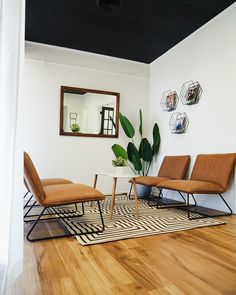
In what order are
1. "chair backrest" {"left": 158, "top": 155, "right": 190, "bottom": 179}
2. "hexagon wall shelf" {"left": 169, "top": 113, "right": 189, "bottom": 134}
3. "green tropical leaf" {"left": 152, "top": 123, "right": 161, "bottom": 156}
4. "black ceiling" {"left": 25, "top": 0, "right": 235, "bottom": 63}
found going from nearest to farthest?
"black ceiling" {"left": 25, "top": 0, "right": 235, "bottom": 63}
"chair backrest" {"left": 158, "top": 155, "right": 190, "bottom": 179}
"hexagon wall shelf" {"left": 169, "top": 113, "right": 189, "bottom": 134}
"green tropical leaf" {"left": 152, "top": 123, "right": 161, "bottom": 156}

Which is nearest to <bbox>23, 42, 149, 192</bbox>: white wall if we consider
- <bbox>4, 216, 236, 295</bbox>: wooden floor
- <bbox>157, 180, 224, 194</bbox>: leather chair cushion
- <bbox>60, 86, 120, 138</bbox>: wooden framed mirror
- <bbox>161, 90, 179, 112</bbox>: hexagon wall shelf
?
<bbox>60, 86, 120, 138</bbox>: wooden framed mirror

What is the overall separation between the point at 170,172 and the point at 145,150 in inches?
30.2

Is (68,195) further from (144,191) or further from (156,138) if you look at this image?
(156,138)

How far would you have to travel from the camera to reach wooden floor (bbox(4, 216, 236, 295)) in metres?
1.21

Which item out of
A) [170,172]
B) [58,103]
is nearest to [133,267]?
[170,172]

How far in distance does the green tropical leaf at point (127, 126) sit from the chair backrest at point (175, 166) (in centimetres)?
76

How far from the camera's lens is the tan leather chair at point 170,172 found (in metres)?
3.36

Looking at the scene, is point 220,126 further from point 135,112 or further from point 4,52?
point 4,52

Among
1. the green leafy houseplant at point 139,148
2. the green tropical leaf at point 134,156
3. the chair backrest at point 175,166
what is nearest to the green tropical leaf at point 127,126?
the green leafy houseplant at point 139,148

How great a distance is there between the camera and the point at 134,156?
4.22 meters

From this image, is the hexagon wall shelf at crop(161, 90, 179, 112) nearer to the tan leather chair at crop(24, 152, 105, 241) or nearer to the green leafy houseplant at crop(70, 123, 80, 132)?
the green leafy houseplant at crop(70, 123, 80, 132)

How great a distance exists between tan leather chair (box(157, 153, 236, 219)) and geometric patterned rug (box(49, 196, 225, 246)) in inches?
9.8

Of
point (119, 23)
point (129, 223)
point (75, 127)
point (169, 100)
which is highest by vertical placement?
point (119, 23)

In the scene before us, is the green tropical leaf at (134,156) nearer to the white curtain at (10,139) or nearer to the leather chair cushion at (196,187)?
the leather chair cushion at (196,187)
